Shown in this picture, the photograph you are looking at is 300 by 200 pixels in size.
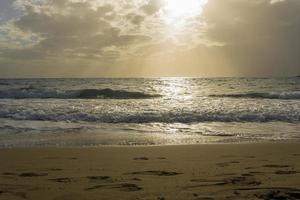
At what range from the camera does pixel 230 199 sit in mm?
4238

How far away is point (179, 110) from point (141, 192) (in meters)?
11.2

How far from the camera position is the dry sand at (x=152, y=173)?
454 centimetres

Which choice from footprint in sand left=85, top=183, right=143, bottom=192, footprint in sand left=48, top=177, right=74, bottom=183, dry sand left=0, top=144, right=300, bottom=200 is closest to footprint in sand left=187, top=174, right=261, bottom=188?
dry sand left=0, top=144, right=300, bottom=200

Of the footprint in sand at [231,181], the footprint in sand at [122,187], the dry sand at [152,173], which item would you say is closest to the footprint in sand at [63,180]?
the dry sand at [152,173]

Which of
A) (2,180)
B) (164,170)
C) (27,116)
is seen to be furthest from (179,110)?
(2,180)

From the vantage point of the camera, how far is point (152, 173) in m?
5.66

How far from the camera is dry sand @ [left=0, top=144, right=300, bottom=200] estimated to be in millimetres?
4535

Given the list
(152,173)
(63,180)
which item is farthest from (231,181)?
(63,180)

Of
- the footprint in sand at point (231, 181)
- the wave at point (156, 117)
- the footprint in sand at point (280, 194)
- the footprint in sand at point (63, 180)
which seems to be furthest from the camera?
the wave at point (156, 117)

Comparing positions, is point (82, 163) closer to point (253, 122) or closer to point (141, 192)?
point (141, 192)

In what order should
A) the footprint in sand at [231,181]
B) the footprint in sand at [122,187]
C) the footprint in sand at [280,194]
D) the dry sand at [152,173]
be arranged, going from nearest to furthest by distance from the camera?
the footprint in sand at [280,194] < the dry sand at [152,173] < the footprint in sand at [122,187] < the footprint in sand at [231,181]

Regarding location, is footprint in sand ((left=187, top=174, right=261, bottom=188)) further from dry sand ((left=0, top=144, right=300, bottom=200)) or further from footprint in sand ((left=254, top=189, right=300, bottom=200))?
footprint in sand ((left=254, top=189, right=300, bottom=200))

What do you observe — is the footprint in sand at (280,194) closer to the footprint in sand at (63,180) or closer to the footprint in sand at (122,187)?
the footprint in sand at (122,187)

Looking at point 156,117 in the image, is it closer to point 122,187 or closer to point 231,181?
point 231,181
